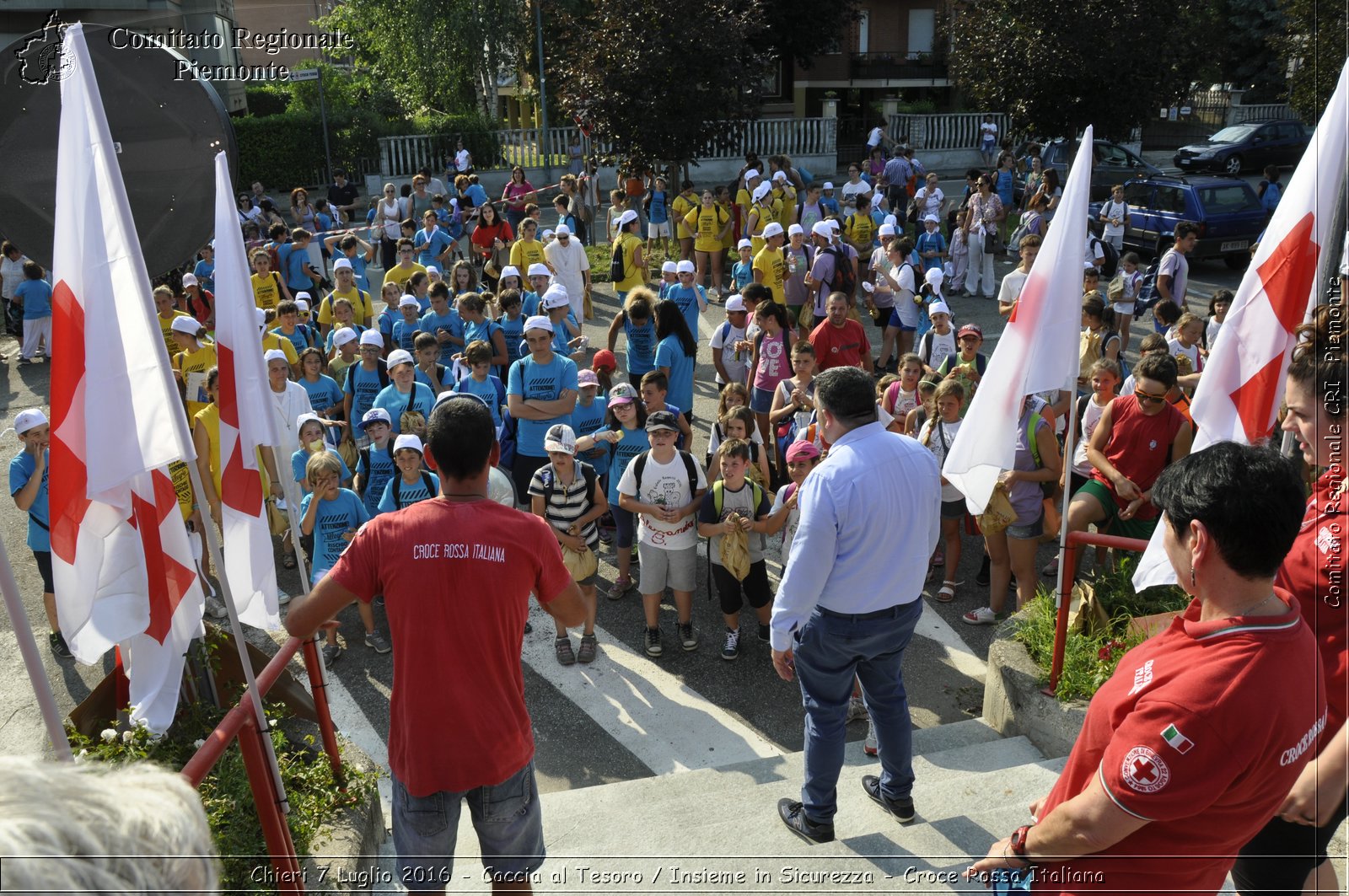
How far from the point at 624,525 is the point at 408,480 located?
173 cm

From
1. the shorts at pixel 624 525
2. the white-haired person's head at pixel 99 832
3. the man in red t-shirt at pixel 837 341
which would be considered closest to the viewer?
the white-haired person's head at pixel 99 832

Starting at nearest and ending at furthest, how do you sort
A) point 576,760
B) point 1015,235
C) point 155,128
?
point 155,128, point 576,760, point 1015,235

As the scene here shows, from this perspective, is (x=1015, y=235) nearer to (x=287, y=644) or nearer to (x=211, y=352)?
(x=211, y=352)

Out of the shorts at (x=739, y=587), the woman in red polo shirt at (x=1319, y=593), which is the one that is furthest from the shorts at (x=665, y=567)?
the woman in red polo shirt at (x=1319, y=593)

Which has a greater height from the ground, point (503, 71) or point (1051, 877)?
point (503, 71)

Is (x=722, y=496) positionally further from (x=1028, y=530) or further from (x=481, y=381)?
(x=481, y=381)

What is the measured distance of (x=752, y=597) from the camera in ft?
24.2

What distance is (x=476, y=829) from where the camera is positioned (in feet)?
11.5

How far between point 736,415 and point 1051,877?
4.95 metres

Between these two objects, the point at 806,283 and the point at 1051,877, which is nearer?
the point at 1051,877

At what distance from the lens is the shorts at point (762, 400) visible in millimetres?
9656

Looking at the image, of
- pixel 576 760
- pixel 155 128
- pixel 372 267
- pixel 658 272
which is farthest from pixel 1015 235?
pixel 155 128

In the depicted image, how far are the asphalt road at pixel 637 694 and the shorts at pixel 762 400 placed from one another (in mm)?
1761

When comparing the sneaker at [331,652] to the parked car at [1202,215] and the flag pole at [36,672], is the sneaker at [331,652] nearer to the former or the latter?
the flag pole at [36,672]
